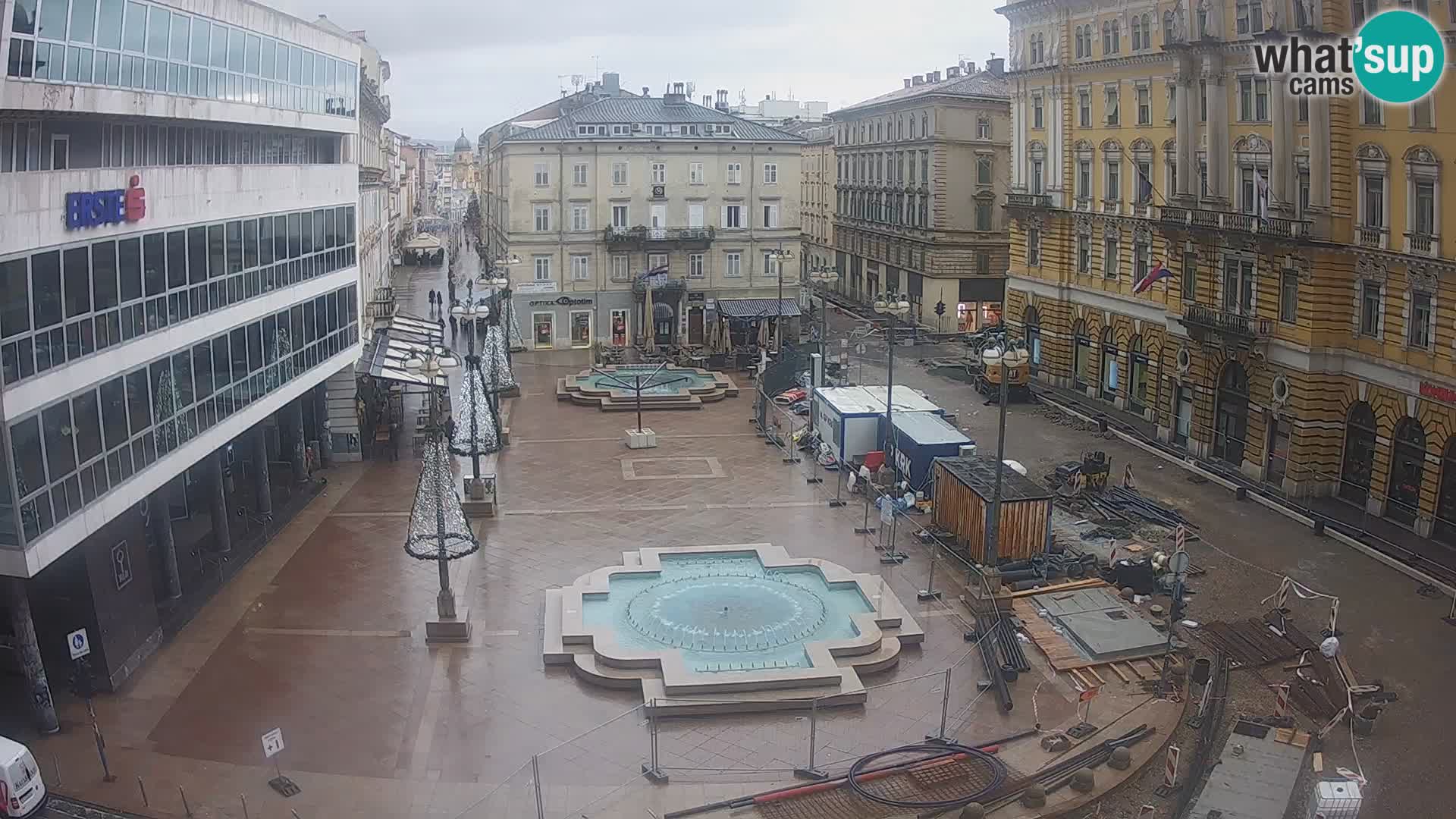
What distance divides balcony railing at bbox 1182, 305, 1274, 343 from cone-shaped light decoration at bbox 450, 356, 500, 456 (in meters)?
22.6

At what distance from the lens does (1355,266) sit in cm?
3550

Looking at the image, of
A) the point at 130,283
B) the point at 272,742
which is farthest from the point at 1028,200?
the point at 272,742

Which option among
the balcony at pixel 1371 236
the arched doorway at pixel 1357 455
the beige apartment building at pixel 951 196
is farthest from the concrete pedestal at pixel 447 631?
the beige apartment building at pixel 951 196

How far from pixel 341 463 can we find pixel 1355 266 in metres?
30.7

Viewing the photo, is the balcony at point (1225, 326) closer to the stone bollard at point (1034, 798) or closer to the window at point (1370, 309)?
the window at point (1370, 309)

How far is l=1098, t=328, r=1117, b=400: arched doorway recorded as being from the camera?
165ft

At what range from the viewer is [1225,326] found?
39812 millimetres

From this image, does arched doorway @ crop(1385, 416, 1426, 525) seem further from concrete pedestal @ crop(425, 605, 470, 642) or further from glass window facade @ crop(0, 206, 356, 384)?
glass window facade @ crop(0, 206, 356, 384)

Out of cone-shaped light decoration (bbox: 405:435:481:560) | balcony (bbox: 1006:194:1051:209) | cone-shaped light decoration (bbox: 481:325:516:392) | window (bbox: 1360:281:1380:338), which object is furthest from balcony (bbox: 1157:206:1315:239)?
cone-shaped light decoration (bbox: 405:435:481:560)

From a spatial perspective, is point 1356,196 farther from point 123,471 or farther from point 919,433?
point 123,471

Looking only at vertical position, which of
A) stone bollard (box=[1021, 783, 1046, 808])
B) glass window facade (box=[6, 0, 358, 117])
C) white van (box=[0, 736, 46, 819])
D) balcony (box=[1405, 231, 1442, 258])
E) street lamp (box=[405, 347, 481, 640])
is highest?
glass window facade (box=[6, 0, 358, 117])

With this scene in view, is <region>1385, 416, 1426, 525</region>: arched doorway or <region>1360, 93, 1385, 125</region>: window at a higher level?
<region>1360, 93, 1385, 125</region>: window

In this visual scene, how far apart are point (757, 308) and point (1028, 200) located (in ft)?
48.8

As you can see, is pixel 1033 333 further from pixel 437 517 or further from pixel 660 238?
pixel 437 517
